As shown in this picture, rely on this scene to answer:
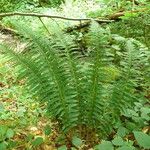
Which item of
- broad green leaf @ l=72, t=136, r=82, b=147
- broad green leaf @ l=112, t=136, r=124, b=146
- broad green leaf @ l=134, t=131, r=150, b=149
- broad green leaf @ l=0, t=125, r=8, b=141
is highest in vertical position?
broad green leaf @ l=134, t=131, r=150, b=149

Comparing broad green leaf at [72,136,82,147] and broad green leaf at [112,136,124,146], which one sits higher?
broad green leaf at [112,136,124,146]

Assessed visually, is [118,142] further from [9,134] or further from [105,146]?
[9,134]

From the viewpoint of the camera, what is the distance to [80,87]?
2943mm

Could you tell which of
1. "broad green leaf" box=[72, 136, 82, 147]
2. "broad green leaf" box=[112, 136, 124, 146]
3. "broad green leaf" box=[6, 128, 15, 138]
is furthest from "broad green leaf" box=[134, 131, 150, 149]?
"broad green leaf" box=[6, 128, 15, 138]

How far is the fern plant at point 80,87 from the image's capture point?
9.50 ft

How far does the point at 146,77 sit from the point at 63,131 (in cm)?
94

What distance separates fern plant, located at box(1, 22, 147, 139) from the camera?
289 centimetres

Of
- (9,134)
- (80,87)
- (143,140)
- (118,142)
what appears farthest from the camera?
(80,87)

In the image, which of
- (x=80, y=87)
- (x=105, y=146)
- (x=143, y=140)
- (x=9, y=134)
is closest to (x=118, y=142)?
(x=105, y=146)

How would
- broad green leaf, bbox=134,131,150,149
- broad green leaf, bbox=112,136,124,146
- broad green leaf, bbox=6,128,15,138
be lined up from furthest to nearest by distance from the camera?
broad green leaf, bbox=6,128,15,138
broad green leaf, bbox=112,136,124,146
broad green leaf, bbox=134,131,150,149

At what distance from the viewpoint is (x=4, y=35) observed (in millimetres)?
7129

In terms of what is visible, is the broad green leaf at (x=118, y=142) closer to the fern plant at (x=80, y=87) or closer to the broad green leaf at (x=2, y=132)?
the fern plant at (x=80, y=87)

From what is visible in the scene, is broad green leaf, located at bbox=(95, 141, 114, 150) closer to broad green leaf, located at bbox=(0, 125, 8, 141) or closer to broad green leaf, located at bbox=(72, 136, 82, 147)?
broad green leaf, located at bbox=(72, 136, 82, 147)

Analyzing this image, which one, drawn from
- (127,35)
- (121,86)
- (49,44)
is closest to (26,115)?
(49,44)
